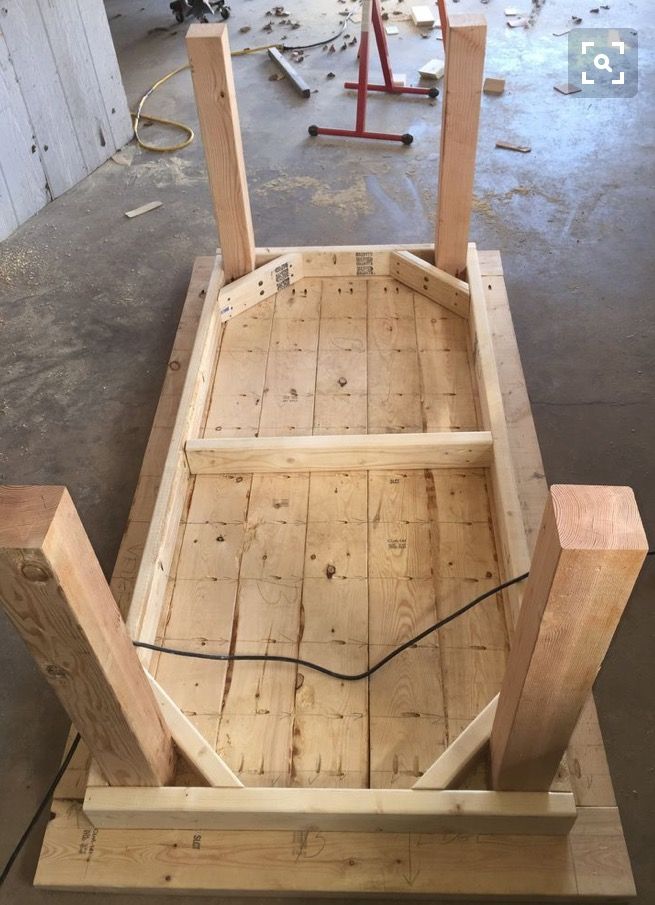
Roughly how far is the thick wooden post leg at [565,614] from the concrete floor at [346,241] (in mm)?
639

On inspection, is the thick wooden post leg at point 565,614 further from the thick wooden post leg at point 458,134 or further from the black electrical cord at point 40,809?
the thick wooden post leg at point 458,134

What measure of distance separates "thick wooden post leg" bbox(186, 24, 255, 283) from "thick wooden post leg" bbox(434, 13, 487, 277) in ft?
2.35

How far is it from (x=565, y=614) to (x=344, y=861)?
857 millimetres

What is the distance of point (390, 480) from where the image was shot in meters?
2.29

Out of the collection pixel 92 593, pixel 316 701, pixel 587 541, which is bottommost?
pixel 316 701

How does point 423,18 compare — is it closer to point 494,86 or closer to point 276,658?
point 494,86

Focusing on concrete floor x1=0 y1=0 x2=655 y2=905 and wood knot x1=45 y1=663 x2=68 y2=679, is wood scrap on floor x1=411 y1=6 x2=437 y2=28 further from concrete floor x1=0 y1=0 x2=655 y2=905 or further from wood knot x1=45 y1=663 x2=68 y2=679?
wood knot x1=45 y1=663 x2=68 y2=679

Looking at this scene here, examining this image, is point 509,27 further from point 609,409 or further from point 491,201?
point 609,409

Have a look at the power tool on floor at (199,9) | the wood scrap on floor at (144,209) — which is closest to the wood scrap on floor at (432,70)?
the power tool on floor at (199,9)

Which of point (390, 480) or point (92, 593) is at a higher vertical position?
point (92, 593)

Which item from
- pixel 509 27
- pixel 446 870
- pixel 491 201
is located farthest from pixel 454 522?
pixel 509 27

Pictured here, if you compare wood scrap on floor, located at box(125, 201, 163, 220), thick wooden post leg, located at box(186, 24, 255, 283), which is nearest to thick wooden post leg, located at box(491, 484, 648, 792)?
thick wooden post leg, located at box(186, 24, 255, 283)

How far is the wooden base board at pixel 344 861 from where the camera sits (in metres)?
1.61

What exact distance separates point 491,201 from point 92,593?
3.30 m
